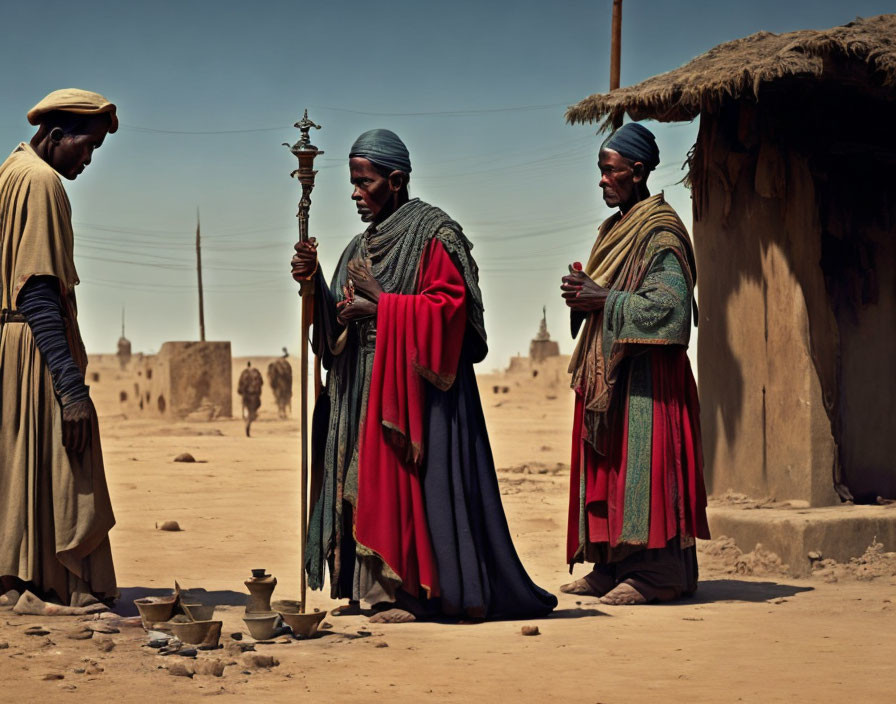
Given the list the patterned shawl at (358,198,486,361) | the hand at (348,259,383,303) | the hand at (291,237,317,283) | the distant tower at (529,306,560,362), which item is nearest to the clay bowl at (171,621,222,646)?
the hand at (291,237,317,283)

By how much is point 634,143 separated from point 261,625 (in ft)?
10.8

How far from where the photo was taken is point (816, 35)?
8328mm

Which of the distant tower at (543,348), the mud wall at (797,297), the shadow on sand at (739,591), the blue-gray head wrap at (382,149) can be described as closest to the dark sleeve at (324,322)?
the blue-gray head wrap at (382,149)

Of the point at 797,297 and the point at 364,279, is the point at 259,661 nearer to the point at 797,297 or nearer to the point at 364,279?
the point at 364,279

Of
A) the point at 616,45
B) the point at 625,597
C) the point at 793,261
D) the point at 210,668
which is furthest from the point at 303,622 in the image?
the point at 616,45

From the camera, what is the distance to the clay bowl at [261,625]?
5.72m

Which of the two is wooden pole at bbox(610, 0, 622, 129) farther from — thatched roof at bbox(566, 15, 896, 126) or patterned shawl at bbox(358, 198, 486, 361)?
patterned shawl at bbox(358, 198, 486, 361)

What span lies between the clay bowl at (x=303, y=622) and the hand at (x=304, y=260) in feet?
5.17

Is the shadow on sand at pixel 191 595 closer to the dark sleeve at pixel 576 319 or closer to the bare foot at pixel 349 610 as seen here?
the bare foot at pixel 349 610

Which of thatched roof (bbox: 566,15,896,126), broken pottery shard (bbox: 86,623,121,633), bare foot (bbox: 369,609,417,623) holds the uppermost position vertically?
thatched roof (bbox: 566,15,896,126)

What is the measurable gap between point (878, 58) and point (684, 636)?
4144 millimetres

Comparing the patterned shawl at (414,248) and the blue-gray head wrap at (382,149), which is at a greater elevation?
the blue-gray head wrap at (382,149)

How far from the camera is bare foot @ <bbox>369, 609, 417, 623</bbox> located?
20.7 feet

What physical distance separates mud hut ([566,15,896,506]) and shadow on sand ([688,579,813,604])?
1048 mm
